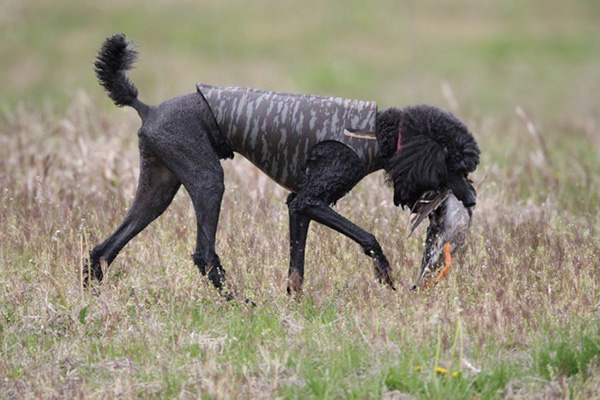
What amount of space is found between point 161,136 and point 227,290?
3.36 feet

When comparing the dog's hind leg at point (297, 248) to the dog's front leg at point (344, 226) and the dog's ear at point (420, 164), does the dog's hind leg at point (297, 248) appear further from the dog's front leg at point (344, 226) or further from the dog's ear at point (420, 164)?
the dog's ear at point (420, 164)

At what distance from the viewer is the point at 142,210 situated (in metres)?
5.97

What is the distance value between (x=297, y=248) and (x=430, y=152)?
1.03 m

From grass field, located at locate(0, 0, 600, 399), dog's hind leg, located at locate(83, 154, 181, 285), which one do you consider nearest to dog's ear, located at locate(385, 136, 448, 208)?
grass field, located at locate(0, 0, 600, 399)

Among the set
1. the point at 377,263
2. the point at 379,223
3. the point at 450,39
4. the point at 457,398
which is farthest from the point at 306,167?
the point at 450,39

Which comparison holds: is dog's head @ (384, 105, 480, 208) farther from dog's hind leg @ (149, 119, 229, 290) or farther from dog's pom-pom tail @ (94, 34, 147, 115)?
dog's pom-pom tail @ (94, 34, 147, 115)

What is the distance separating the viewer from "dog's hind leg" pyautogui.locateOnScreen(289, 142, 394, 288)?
5547 millimetres

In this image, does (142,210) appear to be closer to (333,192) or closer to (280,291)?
(280,291)

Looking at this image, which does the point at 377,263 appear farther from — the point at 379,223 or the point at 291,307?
the point at 379,223

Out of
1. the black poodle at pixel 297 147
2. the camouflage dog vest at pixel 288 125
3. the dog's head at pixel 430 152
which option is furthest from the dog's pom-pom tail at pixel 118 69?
the dog's head at pixel 430 152

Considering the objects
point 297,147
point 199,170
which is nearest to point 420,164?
point 297,147

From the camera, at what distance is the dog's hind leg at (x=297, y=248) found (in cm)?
562

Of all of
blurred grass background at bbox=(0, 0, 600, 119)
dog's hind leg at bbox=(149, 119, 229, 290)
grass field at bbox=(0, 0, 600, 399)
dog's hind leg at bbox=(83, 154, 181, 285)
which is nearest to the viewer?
grass field at bbox=(0, 0, 600, 399)

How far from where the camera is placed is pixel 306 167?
569cm
